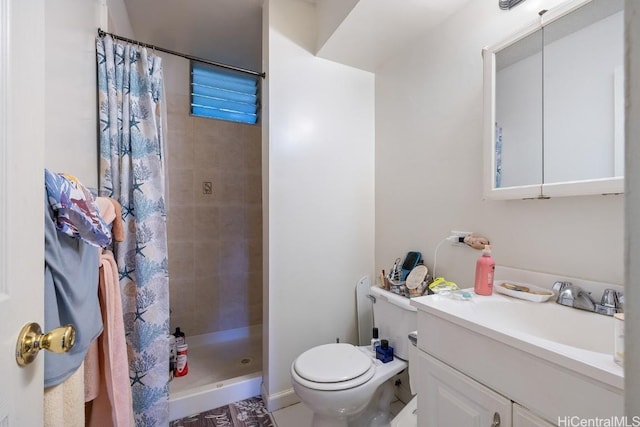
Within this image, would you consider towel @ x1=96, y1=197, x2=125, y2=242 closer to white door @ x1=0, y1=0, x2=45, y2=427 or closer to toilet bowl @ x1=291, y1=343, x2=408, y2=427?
white door @ x1=0, y1=0, x2=45, y2=427

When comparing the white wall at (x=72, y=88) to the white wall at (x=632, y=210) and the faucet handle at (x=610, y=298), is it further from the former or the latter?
the faucet handle at (x=610, y=298)

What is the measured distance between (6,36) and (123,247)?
43.5 inches

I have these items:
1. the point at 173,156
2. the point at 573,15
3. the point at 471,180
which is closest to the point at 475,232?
the point at 471,180

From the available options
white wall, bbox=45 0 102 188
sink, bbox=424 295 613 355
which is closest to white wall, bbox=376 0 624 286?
sink, bbox=424 295 613 355

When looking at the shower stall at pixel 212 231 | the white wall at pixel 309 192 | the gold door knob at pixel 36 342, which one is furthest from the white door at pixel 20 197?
the shower stall at pixel 212 231

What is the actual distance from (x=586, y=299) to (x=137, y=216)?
1.82 metres

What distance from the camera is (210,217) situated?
7.77 ft

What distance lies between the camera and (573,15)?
88 centimetres

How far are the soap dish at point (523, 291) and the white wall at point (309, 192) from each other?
3.02 feet

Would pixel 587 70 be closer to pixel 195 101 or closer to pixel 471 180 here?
pixel 471 180

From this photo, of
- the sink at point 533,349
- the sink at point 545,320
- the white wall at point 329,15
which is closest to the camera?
the sink at point 533,349

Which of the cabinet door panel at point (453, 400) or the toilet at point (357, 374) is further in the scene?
the toilet at point (357, 374)

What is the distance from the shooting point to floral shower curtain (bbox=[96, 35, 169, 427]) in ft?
4.10

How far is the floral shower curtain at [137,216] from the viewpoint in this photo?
49.2 inches
